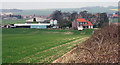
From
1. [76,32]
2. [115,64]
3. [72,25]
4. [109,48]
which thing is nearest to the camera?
[115,64]

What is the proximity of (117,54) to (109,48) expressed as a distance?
0.48 meters

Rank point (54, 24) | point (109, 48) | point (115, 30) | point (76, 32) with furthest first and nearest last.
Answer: point (54, 24)
point (76, 32)
point (115, 30)
point (109, 48)

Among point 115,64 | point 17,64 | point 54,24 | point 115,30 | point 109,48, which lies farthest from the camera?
point 54,24

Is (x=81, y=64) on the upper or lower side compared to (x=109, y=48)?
lower

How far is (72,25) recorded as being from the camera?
45125 millimetres

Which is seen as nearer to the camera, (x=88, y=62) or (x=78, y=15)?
(x=88, y=62)

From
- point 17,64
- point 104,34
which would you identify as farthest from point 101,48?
point 17,64

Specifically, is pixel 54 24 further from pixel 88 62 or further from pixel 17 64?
pixel 88 62

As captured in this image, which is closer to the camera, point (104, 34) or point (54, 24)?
point (104, 34)

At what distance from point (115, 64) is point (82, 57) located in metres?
1.26

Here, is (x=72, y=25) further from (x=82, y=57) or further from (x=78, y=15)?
(x=82, y=57)

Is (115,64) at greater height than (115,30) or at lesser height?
lesser

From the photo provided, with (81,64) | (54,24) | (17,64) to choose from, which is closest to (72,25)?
(54,24)

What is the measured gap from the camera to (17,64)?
9555 millimetres
